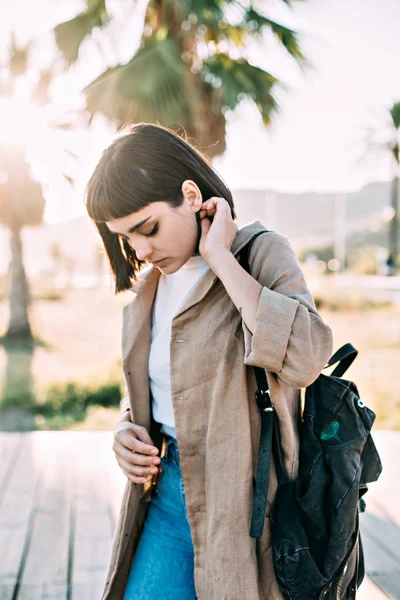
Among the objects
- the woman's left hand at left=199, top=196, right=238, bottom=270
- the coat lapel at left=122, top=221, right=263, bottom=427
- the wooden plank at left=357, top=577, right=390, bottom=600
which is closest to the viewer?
the woman's left hand at left=199, top=196, right=238, bottom=270

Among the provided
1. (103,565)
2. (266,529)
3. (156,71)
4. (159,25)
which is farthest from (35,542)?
(159,25)

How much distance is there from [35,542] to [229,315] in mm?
2147

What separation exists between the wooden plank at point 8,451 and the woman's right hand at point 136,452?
91.6 inches

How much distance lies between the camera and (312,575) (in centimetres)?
144

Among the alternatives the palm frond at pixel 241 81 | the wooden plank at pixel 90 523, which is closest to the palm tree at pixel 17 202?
the palm frond at pixel 241 81

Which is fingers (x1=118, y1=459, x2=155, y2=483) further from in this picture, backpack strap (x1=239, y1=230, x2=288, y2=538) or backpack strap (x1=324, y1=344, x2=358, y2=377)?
backpack strap (x1=324, y1=344, x2=358, y2=377)

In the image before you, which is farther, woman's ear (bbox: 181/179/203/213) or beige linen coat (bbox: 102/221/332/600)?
woman's ear (bbox: 181/179/203/213)

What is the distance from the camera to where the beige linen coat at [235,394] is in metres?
1.44

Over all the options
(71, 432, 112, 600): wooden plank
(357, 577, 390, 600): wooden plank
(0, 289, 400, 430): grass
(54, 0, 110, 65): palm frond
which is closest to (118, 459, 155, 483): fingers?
(71, 432, 112, 600): wooden plank

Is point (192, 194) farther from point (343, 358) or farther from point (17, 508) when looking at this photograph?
point (17, 508)

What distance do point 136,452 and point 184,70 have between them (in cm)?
771

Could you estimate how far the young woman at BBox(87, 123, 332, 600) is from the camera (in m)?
1.49

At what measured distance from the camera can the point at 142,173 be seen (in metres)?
1.60

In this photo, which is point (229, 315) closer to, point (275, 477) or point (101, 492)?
point (275, 477)
